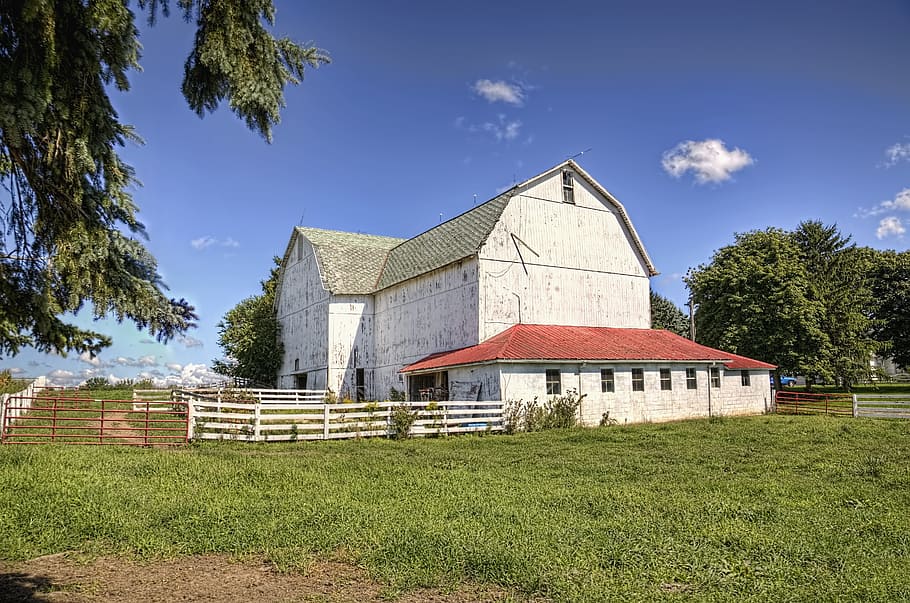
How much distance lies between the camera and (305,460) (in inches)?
571

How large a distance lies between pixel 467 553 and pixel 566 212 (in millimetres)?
23138

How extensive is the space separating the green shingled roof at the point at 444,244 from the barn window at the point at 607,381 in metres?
7.15

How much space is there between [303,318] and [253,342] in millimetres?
4952

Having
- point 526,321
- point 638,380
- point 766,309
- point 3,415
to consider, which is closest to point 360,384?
point 526,321

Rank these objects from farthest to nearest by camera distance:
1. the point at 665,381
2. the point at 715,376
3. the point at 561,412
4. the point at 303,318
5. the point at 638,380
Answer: the point at 303,318, the point at 715,376, the point at 665,381, the point at 638,380, the point at 561,412

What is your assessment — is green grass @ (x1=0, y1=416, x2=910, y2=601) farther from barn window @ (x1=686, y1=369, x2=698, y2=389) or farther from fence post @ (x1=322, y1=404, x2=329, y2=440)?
barn window @ (x1=686, y1=369, x2=698, y2=389)

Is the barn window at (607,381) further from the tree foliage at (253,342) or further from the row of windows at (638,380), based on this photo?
the tree foliage at (253,342)

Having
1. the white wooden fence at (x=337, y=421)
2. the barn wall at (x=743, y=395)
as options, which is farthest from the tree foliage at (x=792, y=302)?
the white wooden fence at (x=337, y=421)

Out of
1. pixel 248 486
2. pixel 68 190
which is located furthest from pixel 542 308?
pixel 68 190

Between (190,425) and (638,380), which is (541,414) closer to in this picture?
(638,380)

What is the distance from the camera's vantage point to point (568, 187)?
29.0 metres

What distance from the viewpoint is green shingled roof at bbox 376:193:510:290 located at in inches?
1077

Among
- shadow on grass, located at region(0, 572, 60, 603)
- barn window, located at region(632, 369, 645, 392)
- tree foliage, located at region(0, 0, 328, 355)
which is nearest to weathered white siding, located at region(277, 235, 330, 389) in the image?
barn window, located at region(632, 369, 645, 392)

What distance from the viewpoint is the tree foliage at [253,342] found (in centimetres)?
3909
